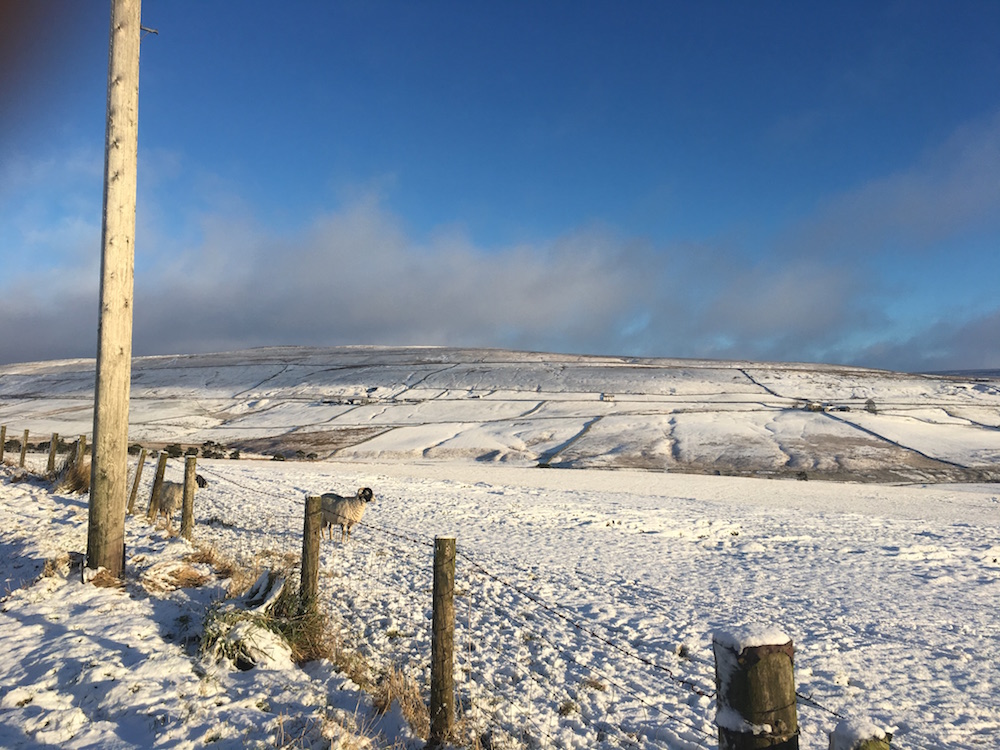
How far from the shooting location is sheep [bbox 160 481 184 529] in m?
13.1

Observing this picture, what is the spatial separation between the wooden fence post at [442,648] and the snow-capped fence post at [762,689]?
2.57m

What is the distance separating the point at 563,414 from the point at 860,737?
54431 millimetres

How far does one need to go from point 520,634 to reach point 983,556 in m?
10.7

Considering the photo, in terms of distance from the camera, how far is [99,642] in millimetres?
5926

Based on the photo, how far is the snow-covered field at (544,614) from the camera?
513 centimetres

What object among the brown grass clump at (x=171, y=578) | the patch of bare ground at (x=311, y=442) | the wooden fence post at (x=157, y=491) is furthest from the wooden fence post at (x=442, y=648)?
the patch of bare ground at (x=311, y=442)

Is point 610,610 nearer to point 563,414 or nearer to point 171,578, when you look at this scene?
point 171,578

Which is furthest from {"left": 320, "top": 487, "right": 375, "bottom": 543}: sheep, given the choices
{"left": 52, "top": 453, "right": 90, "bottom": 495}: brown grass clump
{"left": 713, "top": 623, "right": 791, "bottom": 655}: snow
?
{"left": 713, "top": 623, "right": 791, "bottom": 655}: snow

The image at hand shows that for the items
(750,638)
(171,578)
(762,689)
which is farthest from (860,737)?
(171,578)

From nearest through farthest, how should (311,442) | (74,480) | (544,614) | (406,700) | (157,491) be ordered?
(406,700)
(544,614)
(157,491)
(74,480)
(311,442)

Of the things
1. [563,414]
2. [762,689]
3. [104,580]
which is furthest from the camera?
[563,414]

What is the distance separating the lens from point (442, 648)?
4.99 meters

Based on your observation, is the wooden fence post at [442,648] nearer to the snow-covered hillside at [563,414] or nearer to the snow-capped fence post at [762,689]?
the snow-capped fence post at [762,689]

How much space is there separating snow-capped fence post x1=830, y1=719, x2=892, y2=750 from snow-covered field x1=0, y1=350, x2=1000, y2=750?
3023 millimetres
